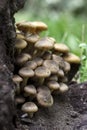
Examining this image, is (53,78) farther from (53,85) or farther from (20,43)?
(20,43)

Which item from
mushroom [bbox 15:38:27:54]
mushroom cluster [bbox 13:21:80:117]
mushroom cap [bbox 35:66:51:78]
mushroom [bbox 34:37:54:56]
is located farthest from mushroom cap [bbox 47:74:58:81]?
mushroom [bbox 15:38:27:54]

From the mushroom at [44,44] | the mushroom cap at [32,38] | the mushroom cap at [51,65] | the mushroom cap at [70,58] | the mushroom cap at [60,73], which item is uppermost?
the mushroom cap at [32,38]

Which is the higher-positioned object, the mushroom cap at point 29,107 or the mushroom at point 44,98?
the mushroom at point 44,98

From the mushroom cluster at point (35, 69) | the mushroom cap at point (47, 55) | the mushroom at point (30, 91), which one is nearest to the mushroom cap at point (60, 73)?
the mushroom cluster at point (35, 69)

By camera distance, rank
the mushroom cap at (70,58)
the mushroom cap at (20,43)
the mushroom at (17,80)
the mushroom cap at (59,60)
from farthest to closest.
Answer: the mushroom cap at (70,58)
the mushroom cap at (59,60)
the mushroom cap at (20,43)
the mushroom at (17,80)

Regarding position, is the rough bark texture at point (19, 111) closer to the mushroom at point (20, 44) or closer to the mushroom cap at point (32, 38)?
the mushroom at point (20, 44)

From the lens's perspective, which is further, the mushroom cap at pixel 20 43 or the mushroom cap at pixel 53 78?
the mushroom cap at pixel 53 78
